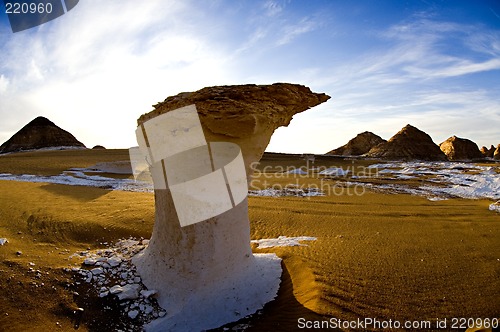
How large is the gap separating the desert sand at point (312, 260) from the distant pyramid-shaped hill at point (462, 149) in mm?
39848

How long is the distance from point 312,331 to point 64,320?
314 cm

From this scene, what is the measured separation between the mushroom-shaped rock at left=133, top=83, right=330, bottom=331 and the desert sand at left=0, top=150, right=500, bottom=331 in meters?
0.41

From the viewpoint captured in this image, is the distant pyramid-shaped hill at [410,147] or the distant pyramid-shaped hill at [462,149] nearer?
the distant pyramid-shaped hill at [410,147]

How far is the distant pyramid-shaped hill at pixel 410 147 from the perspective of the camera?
37.8 m

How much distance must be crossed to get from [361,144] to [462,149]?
1402 centimetres

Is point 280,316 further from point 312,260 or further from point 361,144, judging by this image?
point 361,144

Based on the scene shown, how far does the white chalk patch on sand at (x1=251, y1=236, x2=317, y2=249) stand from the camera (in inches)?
248

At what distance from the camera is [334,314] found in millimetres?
3723

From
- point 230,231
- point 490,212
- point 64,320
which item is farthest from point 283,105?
point 490,212

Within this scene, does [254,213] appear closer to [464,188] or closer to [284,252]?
[284,252]

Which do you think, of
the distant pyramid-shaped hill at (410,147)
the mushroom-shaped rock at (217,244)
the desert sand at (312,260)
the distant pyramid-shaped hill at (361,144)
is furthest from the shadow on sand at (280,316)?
the distant pyramid-shaped hill at (361,144)

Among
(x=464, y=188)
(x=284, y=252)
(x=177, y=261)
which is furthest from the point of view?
(x=464, y=188)

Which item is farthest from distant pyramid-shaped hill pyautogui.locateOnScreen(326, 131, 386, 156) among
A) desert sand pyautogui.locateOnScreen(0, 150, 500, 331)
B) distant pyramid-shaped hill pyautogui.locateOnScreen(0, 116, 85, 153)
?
desert sand pyautogui.locateOnScreen(0, 150, 500, 331)

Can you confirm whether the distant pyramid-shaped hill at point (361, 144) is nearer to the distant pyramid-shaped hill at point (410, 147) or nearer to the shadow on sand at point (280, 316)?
the distant pyramid-shaped hill at point (410, 147)
